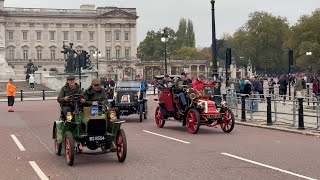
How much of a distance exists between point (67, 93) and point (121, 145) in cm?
209

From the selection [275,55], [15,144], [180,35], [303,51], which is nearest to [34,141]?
[15,144]

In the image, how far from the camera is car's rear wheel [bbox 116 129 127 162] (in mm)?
11388

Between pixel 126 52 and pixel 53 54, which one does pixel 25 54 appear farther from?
pixel 126 52

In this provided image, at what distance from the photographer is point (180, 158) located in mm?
12102

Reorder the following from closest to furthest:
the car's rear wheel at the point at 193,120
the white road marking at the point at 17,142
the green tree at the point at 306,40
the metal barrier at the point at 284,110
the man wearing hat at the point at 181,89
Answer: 1. the white road marking at the point at 17,142
2. the car's rear wheel at the point at 193,120
3. the metal barrier at the point at 284,110
4. the man wearing hat at the point at 181,89
5. the green tree at the point at 306,40

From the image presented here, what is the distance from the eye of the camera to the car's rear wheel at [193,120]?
16.8 m

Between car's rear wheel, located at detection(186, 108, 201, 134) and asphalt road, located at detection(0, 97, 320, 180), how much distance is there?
213 mm

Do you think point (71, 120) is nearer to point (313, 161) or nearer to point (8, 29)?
point (313, 161)

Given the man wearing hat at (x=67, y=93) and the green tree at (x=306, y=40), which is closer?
the man wearing hat at (x=67, y=93)

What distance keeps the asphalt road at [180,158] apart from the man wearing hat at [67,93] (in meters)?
1.10

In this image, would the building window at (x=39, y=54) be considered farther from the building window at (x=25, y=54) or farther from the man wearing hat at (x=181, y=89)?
the man wearing hat at (x=181, y=89)

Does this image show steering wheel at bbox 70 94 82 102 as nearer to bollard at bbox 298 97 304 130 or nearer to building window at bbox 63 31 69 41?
bollard at bbox 298 97 304 130

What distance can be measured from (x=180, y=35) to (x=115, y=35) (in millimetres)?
27145

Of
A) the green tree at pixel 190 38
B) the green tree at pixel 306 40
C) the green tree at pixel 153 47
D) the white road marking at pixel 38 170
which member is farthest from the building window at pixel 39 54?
the white road marking at pixel 38 170
